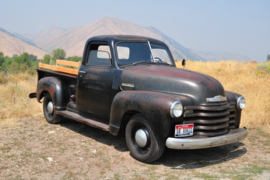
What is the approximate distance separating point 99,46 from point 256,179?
3.63 metres

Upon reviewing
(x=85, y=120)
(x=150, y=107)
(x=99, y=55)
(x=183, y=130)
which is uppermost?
(x=99, y=55)

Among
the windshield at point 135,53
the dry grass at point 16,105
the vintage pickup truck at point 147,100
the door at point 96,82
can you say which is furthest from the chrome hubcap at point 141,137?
the dry grass at point 16,105

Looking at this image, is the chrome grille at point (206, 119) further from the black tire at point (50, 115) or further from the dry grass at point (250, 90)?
the black tire at point (50, 115)

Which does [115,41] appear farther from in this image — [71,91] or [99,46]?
[71,91]

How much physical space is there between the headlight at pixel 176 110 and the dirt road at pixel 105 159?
32.2 inches

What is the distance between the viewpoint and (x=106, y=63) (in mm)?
5504

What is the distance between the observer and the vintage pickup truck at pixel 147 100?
13.3 ft

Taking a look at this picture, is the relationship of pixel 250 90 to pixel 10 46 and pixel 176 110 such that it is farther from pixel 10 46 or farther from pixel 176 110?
pixel 10 46

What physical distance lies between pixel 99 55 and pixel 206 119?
2.56m

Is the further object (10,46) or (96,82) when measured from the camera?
(10,46)

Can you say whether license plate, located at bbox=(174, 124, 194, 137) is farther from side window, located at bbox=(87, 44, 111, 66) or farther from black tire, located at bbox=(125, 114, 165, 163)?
side window, located at bbox=(87, 44, 111, 66)

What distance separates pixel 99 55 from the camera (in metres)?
5.76

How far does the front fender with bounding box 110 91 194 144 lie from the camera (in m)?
4.00

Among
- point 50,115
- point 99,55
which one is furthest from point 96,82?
point 50,115
